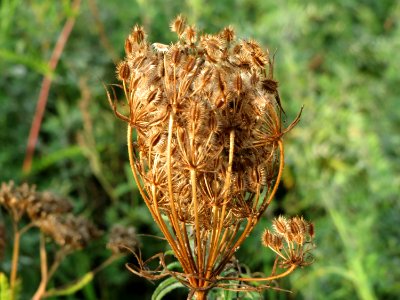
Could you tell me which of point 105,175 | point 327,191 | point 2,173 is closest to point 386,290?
point 327,191

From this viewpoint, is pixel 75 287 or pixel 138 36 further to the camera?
pixel 75 287

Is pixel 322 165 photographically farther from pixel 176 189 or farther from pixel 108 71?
pixel 176 189

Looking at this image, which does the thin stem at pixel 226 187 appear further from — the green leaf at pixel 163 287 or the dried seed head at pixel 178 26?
the dried seed head at pixel 178 26

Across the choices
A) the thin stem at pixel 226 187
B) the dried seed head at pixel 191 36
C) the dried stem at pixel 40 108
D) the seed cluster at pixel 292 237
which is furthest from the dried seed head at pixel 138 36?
the dried stem at pixel 40 108

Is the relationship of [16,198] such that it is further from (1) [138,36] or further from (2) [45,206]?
(1) [138,36]

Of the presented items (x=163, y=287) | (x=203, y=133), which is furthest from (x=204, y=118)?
(x=163, y=287)

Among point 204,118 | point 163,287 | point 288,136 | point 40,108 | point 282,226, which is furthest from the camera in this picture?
point 288,136

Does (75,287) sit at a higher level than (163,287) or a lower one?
higher
